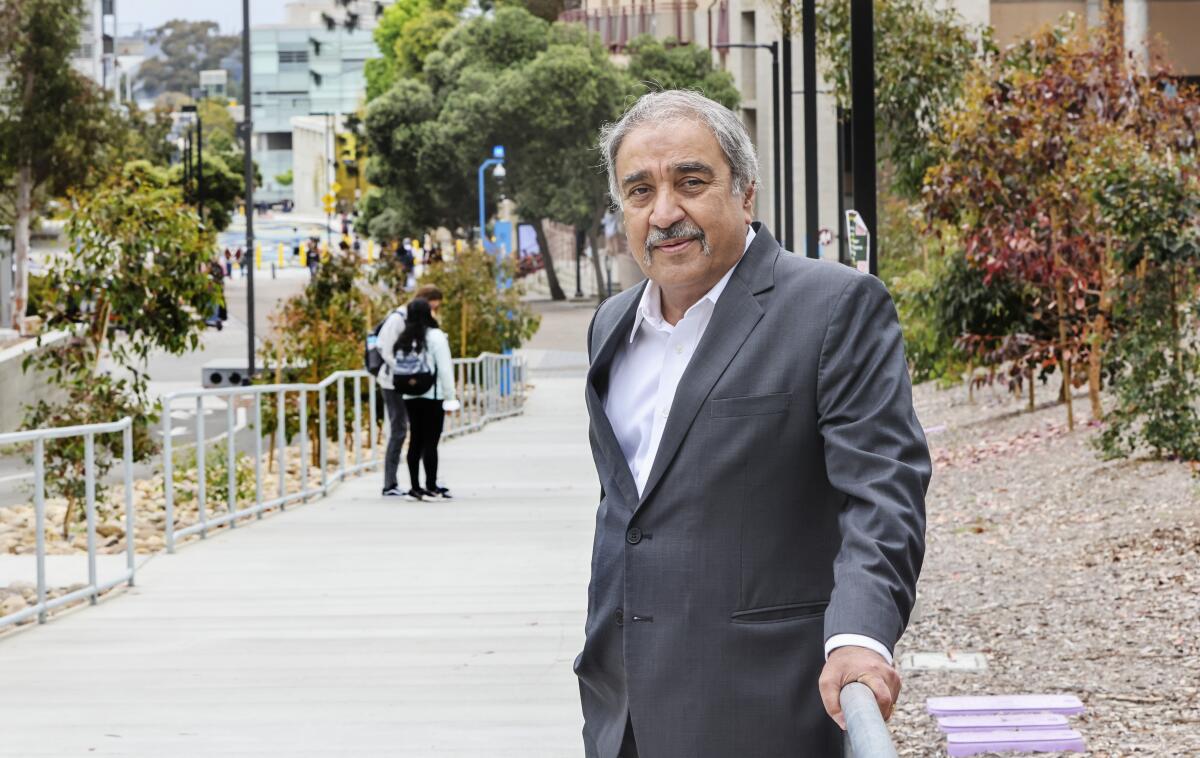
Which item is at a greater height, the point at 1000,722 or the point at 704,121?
the point at 704,121

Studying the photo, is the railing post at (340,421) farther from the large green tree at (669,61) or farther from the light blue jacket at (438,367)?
the large green tree at (669,61)

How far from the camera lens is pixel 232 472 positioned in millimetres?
12516

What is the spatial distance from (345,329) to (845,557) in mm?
18458

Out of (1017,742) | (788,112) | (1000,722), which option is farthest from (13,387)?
(1017,742)

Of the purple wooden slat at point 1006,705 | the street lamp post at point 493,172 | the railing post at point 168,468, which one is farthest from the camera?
the street lamp post at point 493,172

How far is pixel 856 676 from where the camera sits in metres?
2.72

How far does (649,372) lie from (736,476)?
0.32m

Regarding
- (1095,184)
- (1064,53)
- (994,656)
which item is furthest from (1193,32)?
(994,656)

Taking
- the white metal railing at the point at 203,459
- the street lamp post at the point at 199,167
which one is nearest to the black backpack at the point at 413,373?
the white metal railing at the point at 203,459

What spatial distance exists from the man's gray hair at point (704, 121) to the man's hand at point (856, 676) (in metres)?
0.82

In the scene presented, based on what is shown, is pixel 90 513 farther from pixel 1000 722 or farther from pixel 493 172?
pixel 493 172

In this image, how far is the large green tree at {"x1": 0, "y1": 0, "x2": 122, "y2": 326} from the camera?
41.0 m

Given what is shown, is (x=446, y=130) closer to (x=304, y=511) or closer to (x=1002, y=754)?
(x=304, y=511)

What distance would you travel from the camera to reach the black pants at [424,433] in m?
14.5
